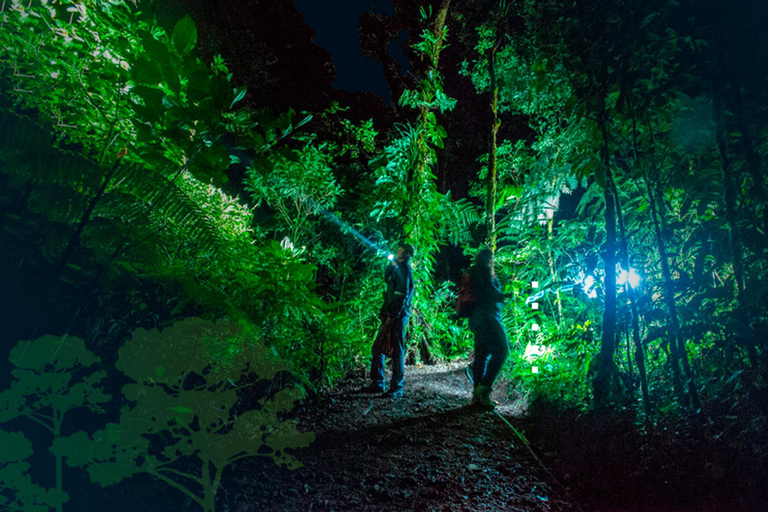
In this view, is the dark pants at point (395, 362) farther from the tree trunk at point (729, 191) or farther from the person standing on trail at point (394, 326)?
the tree trunk at point (729, 191)

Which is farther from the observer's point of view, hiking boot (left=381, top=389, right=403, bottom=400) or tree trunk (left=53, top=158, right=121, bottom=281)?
hiking boot (left=381, top=389, right=403, bottom=400)

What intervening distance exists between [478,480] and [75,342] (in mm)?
2622

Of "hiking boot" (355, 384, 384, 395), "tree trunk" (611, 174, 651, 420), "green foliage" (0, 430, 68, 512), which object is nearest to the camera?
"green foliage" (0, 430, 68, 512)

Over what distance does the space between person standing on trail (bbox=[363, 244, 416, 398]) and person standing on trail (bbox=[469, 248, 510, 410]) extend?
2.86ft

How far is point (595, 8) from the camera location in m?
3.23

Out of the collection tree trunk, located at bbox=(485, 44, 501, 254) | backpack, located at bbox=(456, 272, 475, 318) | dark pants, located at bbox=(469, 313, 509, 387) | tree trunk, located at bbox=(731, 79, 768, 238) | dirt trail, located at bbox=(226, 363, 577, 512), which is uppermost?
tree trunk, located at bbox=(485, 44, 501, 254)

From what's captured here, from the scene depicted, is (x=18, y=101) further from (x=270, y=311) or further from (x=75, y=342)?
(x=270, y=311)

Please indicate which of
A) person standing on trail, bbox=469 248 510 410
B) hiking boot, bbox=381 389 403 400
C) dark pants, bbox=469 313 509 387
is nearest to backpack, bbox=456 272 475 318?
person standing on trail, bbox=469 248 510 410

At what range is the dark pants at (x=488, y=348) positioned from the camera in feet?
15.6

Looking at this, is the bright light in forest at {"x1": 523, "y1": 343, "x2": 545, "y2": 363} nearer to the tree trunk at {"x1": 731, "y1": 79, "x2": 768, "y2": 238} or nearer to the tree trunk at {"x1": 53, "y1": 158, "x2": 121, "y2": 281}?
the tree trunk at {"x1": 731, "y1": 79, "x2": 768, "y2": 238}

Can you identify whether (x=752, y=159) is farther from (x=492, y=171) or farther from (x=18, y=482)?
(x=492, y=171)

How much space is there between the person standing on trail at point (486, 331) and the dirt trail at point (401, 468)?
32cm

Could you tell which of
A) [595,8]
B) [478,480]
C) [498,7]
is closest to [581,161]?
[595,8]

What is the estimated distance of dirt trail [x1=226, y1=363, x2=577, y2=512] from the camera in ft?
7.84
